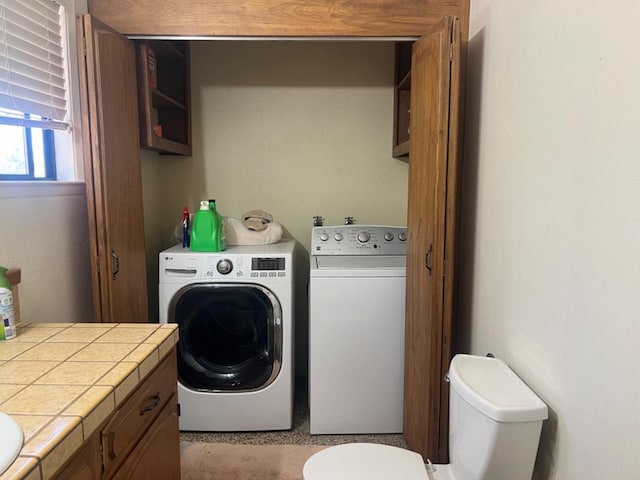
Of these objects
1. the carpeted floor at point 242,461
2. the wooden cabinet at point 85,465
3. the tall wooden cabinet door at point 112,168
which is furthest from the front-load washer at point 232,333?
the wooden cabinet at point 85,465

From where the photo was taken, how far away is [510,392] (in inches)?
52.5

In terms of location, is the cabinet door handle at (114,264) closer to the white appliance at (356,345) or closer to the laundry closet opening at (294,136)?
the white appliance at (356,345)

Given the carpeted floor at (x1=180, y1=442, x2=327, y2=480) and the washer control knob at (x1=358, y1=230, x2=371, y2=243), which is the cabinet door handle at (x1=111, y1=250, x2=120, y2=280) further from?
the washer control knob at (x1=358, y1=230, x2=371, y2=243)

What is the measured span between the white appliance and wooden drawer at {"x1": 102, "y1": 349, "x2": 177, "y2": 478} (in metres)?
0.98

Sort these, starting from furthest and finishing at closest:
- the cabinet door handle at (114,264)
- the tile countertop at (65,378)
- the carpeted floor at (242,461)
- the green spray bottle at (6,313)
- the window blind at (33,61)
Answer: the carpeted floor at (242,461) < the cabinet door handle at (114,264) < the window blind at (33,61) < the green spray bottle at (6,313) < the tile countertop at (65,378)

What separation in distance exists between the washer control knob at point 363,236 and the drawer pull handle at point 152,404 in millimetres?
1520

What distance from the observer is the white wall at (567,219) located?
38.9 inches

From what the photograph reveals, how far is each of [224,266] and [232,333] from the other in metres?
0.40

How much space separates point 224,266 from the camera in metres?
2.30

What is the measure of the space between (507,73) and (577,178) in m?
0.62

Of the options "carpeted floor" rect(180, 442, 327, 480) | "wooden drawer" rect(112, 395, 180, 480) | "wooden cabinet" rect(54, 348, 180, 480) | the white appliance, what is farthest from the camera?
the white appliance

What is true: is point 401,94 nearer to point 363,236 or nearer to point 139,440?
point 363,236

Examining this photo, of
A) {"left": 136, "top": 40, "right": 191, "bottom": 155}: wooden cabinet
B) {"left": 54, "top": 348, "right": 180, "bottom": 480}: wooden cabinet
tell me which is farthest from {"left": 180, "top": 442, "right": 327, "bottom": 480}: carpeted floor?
{"left": 136, "top": 40, "right": 191, "bottom": 155}: wooden cabinet

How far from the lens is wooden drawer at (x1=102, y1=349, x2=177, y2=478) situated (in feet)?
3.40
